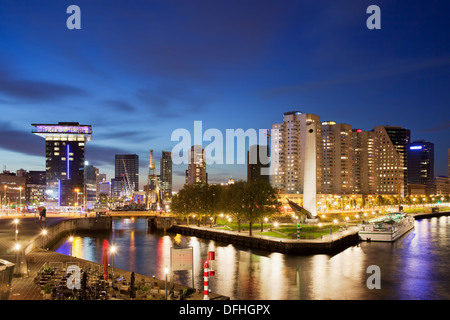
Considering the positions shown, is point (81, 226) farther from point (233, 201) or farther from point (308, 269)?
point (308, 269)

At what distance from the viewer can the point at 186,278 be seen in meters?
43.4

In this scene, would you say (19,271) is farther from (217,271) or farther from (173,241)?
(173,241)

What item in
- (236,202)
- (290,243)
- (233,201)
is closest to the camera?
(290,243)

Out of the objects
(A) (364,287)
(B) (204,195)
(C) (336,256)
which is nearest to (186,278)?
(A) (364,287)

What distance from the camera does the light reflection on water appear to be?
122ft

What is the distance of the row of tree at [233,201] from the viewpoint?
75.2 meters

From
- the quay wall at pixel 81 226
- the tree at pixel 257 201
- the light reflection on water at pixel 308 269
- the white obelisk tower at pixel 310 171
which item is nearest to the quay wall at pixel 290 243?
the light reflection on water at pixel 308 269

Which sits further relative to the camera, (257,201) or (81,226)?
(81,226)

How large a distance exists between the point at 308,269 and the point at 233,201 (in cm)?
3264

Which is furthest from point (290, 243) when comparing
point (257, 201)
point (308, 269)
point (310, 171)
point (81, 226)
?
point (81, 226)

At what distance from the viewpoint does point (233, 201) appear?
259ft

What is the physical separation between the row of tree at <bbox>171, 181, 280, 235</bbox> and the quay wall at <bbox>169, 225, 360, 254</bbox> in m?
3.82

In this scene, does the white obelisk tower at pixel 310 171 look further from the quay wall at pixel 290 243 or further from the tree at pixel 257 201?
the tree at pixel 257 201

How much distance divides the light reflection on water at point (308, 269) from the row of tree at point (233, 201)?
8268 millimetres
